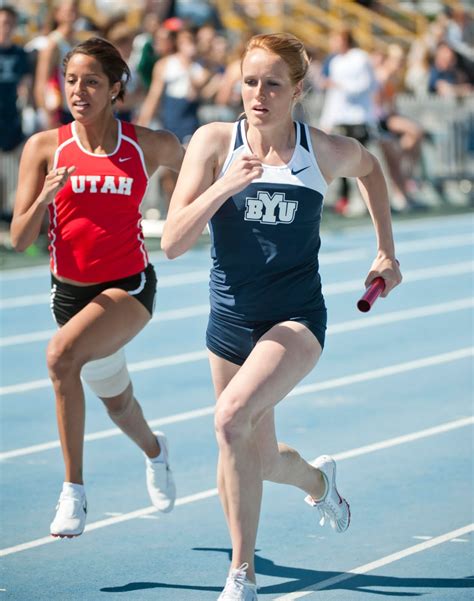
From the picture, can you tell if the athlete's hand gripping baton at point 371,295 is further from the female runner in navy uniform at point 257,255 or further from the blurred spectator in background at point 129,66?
the blurred spectator in background at point 129,66

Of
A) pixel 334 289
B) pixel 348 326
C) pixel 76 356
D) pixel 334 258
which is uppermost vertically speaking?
pixel 76 356

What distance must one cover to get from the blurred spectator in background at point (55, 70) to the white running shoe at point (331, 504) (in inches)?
340

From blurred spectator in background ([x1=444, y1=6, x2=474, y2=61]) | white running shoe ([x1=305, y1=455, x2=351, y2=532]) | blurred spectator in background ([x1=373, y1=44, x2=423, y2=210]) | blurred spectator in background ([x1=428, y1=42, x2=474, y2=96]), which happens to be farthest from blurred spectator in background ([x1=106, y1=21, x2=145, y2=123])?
blurred spectator in background ([x1=444, y1=6, x2=474, y2=61])

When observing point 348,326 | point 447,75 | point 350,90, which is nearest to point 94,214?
point 348,326

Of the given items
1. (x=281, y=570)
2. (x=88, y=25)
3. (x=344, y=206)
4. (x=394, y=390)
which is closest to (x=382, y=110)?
(x=344, y=206)

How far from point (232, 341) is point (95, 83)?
151 cm

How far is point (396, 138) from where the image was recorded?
2059 cm

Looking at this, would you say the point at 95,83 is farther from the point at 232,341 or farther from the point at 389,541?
the point at 389,541

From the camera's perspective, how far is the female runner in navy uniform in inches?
190

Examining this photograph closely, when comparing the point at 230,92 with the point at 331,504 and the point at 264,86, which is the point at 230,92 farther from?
the point at 264,86

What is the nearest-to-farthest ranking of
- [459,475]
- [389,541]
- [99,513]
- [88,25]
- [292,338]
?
[292,338] → [389,541] → [99,513] → [459,475] → [88,25]

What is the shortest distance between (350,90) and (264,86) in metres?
13.5

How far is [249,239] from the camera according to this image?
16.6ft

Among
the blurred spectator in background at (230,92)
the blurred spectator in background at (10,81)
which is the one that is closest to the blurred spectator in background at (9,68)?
the blurred spectator in background at (10,81)
